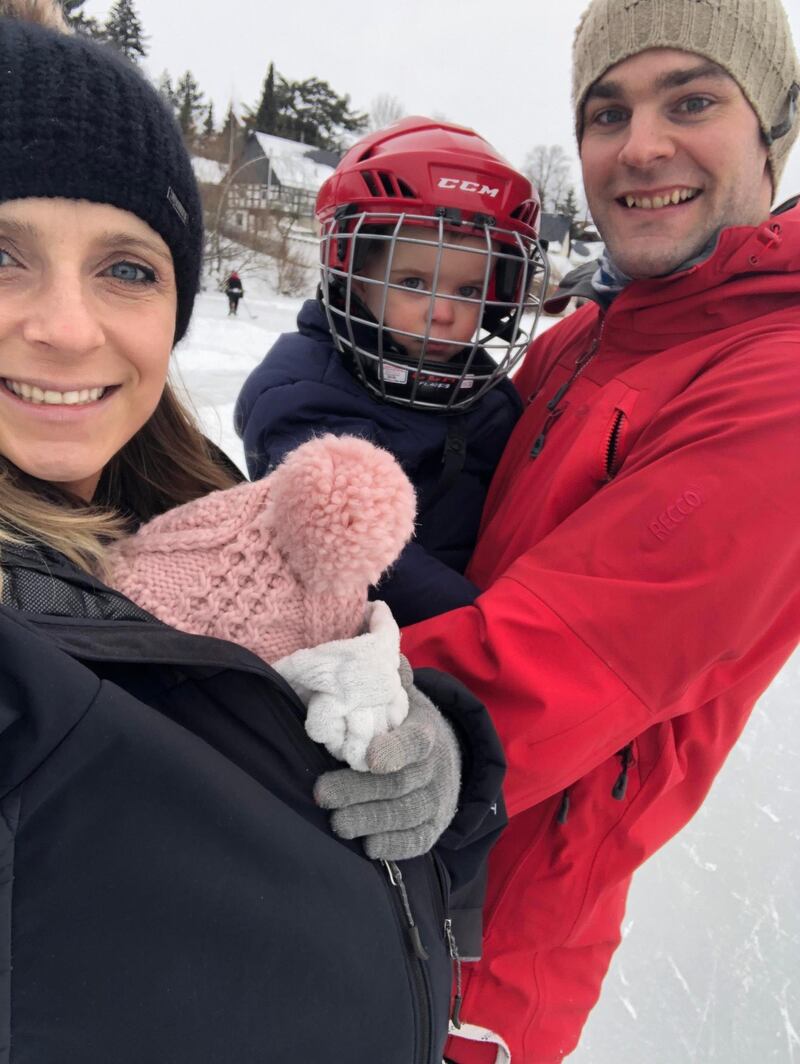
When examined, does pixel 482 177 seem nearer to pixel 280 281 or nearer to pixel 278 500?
pixel 278 500

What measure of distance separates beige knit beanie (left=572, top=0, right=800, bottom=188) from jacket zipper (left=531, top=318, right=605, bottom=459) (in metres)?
0.51

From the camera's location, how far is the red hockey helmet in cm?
145

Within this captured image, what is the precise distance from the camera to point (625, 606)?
988mm

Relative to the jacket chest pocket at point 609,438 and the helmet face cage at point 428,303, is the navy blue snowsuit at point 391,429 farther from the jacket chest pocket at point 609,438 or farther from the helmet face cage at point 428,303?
the jacket chest pocket at point 609,438

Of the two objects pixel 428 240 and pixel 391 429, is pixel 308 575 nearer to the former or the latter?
pixel 391 429

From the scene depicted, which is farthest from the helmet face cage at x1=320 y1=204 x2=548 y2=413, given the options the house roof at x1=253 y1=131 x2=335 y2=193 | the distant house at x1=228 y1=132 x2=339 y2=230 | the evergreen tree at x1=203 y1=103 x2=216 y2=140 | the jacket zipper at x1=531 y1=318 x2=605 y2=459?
the evergreen tree at x1=203 y1=103 x2=216 y2=140

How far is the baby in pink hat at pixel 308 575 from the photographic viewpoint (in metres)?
0.81

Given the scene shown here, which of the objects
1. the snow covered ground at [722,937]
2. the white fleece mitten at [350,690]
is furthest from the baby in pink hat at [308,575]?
the snow covered ground at [722,937]

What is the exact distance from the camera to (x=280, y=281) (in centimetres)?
1970

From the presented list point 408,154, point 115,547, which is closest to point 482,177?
point 408,154

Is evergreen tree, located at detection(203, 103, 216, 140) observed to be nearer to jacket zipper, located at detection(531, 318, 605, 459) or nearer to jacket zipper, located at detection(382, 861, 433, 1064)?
jacket zipper, located at detection(531, 318, 605, 459)

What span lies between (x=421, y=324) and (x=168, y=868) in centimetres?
128

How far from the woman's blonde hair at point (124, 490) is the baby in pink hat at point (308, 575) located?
0.06 m

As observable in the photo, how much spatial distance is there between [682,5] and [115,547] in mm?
1477
